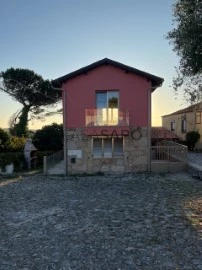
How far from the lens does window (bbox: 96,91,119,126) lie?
2219 centimetres

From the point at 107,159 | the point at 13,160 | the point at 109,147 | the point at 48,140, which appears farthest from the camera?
the point at 48,140

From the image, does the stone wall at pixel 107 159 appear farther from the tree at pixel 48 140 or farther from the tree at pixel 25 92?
the tree at pixel 25 92

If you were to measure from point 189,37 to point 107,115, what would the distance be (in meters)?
10.2

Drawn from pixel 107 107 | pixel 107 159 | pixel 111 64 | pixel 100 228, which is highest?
pixel 111 64

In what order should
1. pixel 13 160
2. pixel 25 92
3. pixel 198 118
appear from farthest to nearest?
pixel 25 92
pixel 198 118
pixel 13 160

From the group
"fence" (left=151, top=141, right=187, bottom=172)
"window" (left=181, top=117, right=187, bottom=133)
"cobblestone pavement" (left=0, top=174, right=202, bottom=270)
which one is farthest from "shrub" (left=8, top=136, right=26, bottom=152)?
"window" (left=181, top=117, right=187, bottom=133)

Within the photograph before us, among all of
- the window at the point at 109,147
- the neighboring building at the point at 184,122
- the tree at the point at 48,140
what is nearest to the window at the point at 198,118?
the neighboring building at the point at 184,122

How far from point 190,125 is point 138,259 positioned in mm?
35204

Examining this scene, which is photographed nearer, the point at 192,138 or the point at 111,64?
the point at 111,64

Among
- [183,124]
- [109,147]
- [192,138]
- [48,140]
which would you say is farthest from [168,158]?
[183,124]

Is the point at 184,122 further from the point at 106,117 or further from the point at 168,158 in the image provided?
the point at 106,117

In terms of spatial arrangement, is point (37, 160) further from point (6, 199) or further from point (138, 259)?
point (138, 259)

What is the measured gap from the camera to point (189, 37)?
13.0m

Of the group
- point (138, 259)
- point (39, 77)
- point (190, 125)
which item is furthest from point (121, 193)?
point (39, 77)
